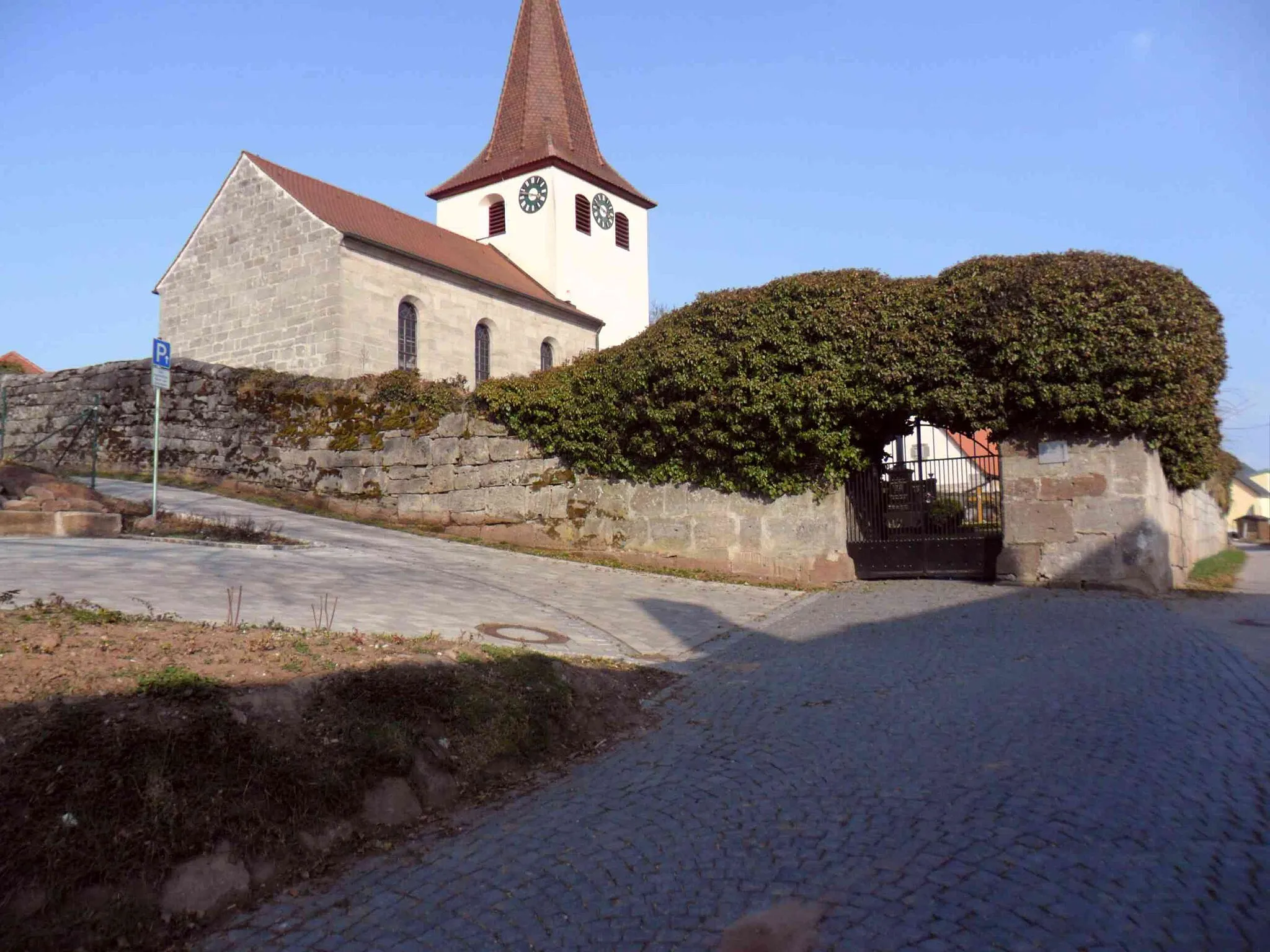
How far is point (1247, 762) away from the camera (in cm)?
523

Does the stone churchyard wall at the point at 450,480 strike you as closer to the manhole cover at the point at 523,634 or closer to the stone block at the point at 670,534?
the stone block at the point at 670,534

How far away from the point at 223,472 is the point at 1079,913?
774 inches

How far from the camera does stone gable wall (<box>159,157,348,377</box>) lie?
25.7 meters

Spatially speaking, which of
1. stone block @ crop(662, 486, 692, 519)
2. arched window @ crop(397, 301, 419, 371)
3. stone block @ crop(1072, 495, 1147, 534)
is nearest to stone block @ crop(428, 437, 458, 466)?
stone block @ crop(662, 486, 692, 519)

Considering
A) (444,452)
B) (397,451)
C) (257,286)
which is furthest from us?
(257,286)

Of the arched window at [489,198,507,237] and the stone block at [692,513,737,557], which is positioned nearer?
the stone block at [692,513,737,557]

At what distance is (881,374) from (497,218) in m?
28.3

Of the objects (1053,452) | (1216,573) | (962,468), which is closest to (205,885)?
(1053,452)

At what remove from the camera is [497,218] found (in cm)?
3834

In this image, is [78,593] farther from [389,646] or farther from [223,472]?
[223,472]

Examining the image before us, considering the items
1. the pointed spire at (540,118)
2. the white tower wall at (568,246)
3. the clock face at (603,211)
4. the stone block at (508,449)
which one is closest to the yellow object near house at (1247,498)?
the white tower wall at (568,246)

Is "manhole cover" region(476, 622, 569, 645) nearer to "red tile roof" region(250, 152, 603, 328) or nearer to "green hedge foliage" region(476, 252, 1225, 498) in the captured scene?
"green hedge foliage" region(476, 252, 1225, 498)

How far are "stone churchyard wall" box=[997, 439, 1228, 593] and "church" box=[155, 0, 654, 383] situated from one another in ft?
61.0

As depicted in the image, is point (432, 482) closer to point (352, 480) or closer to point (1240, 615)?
point (352, 480)
